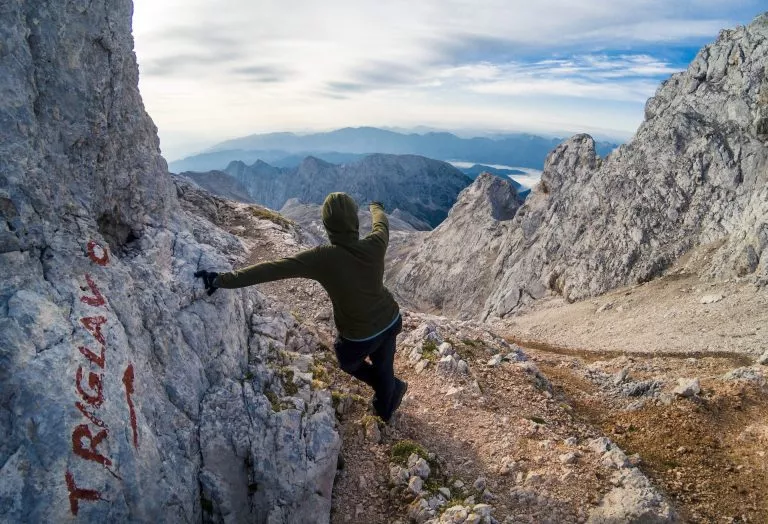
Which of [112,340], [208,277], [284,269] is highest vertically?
[284,269]

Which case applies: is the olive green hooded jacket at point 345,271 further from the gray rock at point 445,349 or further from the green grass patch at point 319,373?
the gray rock at point 445,349

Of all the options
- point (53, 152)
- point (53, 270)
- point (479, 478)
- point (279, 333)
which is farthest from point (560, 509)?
point (53, 152)

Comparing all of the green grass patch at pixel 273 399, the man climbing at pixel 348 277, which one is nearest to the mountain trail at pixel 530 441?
the green grass patch at pixel 273 399

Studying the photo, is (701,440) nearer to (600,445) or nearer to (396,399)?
(600,445)

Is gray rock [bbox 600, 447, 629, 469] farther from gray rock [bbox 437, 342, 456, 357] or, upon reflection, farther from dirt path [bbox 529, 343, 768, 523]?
gray rock [bbox 437, 342, 456, 357]

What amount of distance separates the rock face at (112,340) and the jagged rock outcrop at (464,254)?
7595cm

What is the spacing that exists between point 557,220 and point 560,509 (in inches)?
2643

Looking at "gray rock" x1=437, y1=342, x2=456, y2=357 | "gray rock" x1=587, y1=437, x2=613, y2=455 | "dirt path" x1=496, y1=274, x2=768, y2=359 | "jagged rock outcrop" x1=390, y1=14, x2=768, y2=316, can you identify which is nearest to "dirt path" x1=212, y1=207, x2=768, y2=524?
"gray rock" x1=587, y1=437, x2=613, y2=455

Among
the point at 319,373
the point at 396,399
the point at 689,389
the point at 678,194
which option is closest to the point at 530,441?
the point at 396,399

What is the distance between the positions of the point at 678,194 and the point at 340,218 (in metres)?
55.7

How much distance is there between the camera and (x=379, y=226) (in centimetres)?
959

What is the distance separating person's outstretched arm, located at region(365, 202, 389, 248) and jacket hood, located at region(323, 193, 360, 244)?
49 centimetres

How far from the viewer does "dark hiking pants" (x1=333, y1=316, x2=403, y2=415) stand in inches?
356

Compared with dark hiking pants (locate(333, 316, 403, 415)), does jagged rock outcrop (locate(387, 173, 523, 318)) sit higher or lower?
lower
